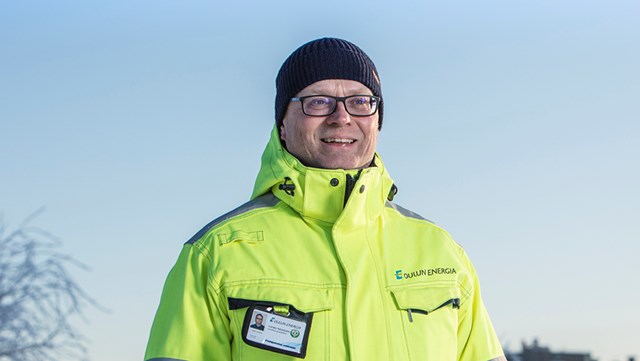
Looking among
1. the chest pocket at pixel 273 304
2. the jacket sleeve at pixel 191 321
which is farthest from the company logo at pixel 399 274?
the jacket sleeve at pixel 191 321

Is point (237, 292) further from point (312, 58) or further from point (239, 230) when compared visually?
point (312, 58)

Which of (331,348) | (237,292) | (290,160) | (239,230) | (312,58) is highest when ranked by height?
(312,58)

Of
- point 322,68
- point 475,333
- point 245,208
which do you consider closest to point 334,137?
point 322,68

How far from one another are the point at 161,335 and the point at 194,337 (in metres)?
0.11

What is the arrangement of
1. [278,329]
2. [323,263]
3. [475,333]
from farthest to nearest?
[475,333] → [323,263] → [278,329]

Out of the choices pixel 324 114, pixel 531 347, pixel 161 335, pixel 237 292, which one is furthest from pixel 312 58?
pixel 531 347

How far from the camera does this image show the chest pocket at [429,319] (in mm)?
2883

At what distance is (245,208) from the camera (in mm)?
3113

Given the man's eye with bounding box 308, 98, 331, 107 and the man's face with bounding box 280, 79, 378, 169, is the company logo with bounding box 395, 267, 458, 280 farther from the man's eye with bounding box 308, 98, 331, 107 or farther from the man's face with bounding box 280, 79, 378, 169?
the man's eye with bounding box 308, 98, 331, 107

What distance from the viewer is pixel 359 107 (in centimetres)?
307

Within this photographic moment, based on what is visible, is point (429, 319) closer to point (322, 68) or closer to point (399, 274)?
point (399, 274)

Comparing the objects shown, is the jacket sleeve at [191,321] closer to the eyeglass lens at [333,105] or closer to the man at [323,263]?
the man at [323,263]

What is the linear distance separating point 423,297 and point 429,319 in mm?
74

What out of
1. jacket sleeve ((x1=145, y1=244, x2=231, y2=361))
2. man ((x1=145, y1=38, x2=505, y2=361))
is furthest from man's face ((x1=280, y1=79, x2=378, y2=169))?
jacket sleeve ((x1=145, y1=244, x2=231, y2=361))
